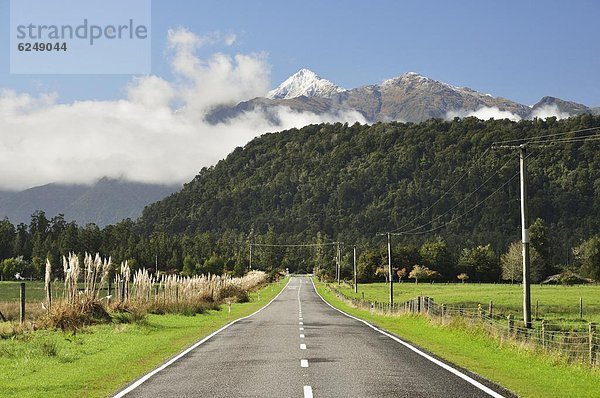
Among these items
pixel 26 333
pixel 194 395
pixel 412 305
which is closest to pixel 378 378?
pixel 194 395

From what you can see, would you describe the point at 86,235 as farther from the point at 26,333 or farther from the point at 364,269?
the point at 26,333

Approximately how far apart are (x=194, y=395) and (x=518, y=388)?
7.17 m

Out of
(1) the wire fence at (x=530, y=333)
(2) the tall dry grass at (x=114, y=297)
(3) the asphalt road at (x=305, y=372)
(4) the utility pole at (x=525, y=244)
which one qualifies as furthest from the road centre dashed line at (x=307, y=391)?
(2) the tall dry grass at (x=114, y=297)

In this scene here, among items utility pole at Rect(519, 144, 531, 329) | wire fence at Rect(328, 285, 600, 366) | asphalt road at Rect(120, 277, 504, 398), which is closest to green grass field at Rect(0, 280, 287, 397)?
asphalt road at Rect(120, 277, 504, 398)

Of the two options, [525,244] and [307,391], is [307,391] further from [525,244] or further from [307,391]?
[525,244]

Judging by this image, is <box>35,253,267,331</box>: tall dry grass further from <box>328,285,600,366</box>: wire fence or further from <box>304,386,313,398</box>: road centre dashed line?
<box>304,386,313,398</box>: road centre dashed line

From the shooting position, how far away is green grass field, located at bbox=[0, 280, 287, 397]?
701 inches

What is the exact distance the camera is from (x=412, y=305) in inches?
1994

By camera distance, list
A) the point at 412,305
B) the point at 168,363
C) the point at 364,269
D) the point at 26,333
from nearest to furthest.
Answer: the point at 168,363, the point at 26,333, the point at 412,305, the point at 364,269

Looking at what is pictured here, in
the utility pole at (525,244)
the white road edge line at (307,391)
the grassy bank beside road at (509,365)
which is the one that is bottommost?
the grassy bank beside road at (509,365)

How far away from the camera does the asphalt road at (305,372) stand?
16.2m

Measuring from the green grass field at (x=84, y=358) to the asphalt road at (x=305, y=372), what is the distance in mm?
1065

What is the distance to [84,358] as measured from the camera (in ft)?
78.4

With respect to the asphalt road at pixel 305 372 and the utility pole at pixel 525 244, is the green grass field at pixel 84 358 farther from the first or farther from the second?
the utility pole at pixel 525 244
